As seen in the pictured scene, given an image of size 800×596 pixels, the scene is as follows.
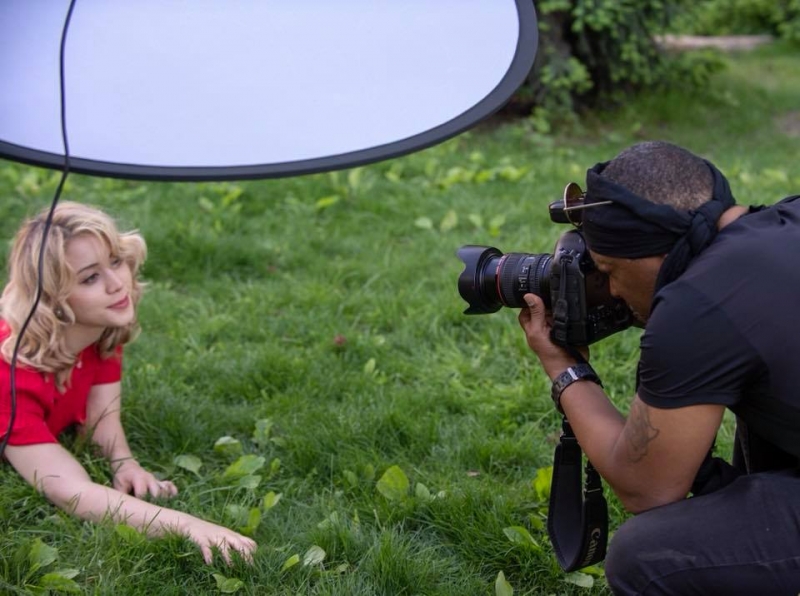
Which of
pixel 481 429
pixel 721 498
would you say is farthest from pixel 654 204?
pixel 481 429

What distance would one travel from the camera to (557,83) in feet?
23.4

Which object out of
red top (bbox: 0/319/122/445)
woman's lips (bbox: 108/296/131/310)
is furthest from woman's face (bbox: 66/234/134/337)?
red top (bbox: 0/319/122/445)

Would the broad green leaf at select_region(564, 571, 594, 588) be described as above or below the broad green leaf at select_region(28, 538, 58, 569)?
below

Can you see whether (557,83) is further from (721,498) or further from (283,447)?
(721,498)

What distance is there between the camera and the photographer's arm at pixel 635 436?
2.02 m

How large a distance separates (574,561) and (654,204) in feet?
3.16

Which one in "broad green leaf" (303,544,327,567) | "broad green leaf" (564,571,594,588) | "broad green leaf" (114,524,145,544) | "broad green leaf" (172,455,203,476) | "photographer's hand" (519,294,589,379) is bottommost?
"broad green leaf" (564,571,594,588)

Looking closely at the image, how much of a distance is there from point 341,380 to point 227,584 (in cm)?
122

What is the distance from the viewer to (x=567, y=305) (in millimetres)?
2250

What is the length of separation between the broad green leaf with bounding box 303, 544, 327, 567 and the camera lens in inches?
29.9

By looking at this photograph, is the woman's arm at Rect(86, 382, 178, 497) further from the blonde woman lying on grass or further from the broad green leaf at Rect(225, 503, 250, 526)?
the broad green leaf at Rect(225, 503, 250, 526)

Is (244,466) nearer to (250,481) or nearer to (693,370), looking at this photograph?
(250,481)

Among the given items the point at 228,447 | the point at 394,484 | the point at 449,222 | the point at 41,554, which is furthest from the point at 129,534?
the point at 449,222

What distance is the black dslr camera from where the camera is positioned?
222 centimetres
